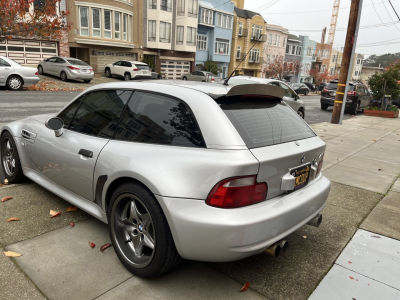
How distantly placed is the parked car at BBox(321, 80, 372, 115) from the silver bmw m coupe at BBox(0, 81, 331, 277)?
628 inches

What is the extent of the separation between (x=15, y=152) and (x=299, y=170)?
3398mm

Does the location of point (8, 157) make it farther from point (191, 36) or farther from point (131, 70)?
point (191, 36)

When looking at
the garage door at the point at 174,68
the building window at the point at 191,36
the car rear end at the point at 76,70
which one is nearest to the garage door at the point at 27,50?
the car rear end at the point at 76,70

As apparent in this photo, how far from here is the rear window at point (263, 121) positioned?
2.48 meters

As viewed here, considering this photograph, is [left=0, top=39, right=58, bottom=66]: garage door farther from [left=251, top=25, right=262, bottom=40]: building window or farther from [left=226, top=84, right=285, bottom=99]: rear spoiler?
[left=251, top=25, right=262, bottom=40]: building window

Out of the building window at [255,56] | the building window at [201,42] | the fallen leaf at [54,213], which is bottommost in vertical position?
the fallen leaf at [54,213]

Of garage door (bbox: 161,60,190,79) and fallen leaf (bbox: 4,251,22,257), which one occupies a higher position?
garage door (bbox: 161,60,190,79)

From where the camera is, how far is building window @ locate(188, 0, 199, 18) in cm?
3678

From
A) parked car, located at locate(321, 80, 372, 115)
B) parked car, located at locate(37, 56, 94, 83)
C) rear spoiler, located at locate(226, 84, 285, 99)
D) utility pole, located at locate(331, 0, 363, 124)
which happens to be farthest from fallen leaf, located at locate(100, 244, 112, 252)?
parked car, located at locate(37, 56, 94, 83)

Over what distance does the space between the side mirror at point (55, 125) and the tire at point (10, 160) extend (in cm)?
108

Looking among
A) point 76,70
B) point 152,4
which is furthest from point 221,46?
point 76,70

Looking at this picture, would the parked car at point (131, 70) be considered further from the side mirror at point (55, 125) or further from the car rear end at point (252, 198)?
the car rear end at point (252, 198)

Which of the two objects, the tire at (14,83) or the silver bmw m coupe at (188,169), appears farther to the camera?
the tire at (14,83)

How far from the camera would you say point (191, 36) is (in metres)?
37.8
